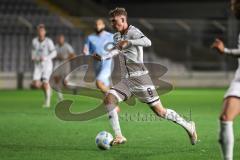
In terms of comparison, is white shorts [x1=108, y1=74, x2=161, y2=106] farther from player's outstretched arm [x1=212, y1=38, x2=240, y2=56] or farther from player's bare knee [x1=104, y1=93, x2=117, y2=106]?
player's outstretched arm [x1=212, y1=38, x2=240, y2=56]

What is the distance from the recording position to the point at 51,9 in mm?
35531

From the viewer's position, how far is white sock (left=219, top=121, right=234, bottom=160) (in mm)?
7469

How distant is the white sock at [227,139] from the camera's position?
7.47 m

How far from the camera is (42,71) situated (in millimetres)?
19500

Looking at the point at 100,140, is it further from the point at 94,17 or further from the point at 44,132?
the point at 94,17

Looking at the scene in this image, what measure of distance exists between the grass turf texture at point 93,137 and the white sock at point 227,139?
66.3 inches

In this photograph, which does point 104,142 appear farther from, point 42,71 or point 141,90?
point 42,71

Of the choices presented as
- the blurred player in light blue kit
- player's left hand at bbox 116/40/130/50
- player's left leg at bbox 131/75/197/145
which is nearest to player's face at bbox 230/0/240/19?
player's left hand at bbox 116/40/130/50

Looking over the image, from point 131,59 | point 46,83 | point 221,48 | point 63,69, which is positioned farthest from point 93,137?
point 63,69

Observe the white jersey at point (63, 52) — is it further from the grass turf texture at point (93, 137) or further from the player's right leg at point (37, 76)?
the grass turf texture at point (93, 137)

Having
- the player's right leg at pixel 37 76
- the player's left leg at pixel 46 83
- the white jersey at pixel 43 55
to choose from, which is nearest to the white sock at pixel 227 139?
the player's left leg at pixel 46 83

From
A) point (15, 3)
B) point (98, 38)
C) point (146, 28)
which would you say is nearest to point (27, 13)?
point (15, 3)

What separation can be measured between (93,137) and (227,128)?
4573 millimetres

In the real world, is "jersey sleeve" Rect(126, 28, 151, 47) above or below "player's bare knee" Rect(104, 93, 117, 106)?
above
